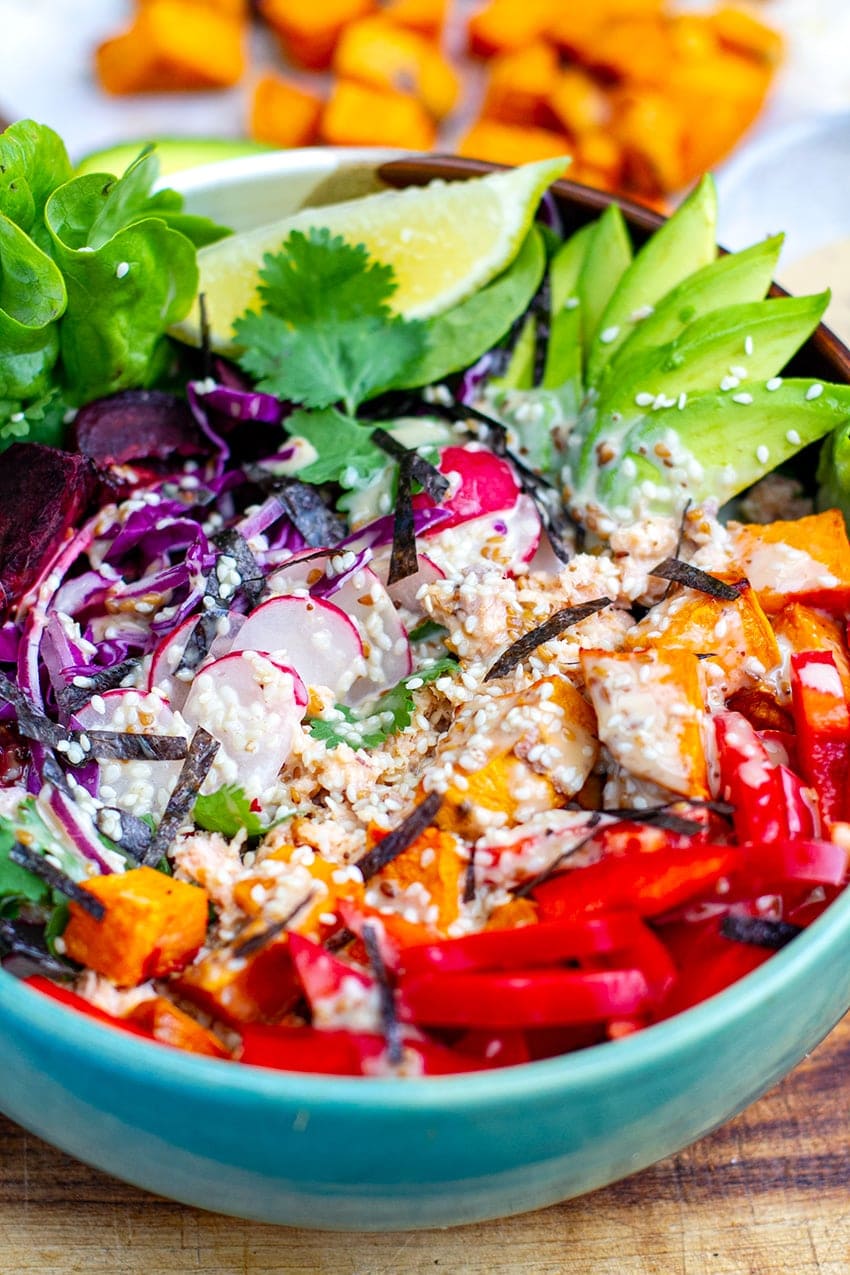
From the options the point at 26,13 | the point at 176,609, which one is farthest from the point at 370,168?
the point at 26,13

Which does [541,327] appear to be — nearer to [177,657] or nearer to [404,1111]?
[177,657]

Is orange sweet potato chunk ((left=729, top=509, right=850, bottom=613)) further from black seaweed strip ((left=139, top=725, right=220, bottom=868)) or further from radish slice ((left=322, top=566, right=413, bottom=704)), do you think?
black seaweed strip ((left=139, top=725, right=220, bottom=868))

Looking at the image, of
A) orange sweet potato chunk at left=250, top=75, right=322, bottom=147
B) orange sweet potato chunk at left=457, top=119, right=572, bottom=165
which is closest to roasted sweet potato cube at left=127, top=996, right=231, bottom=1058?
orange sweet potato chunk at left=457, top=119, right=572, bottom=165

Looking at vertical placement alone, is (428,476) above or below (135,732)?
above

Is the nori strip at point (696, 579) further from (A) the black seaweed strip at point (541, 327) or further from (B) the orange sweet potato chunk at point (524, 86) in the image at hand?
Answer: (B) the orange sweet potato chunk at point (524, 86)

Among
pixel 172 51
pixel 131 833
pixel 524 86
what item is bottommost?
pixel 131 833

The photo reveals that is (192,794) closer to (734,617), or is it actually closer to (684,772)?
(684,772)

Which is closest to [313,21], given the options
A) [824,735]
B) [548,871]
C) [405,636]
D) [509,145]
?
[509,145]
